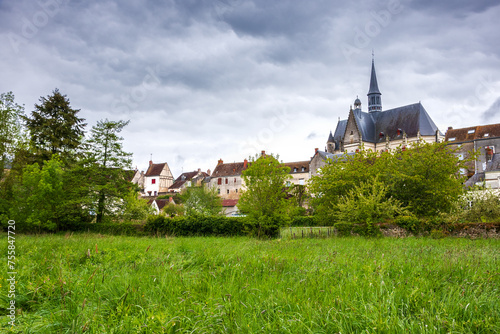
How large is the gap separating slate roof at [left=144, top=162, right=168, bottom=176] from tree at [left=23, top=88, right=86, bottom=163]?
50142mm

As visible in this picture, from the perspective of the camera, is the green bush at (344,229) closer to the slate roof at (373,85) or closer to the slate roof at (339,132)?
the slate roof at (339,132)

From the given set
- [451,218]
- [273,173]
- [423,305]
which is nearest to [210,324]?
[423,305]

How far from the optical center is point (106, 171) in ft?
87.1

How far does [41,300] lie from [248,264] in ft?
9.79

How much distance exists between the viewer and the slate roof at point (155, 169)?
82219 millimetres

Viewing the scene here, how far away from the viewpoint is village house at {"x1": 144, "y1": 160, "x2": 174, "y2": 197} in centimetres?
8144

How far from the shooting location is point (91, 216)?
27375 mm

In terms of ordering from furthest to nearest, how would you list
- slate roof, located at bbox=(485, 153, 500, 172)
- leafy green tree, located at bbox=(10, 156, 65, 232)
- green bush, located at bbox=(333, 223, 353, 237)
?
slate roof, located at bbox=(485, 153, 500, 172)
leafy green tree, located at bbox=(10, 156, 65, 232)
green bush, located at bbox=(333, 223, 353, 237)

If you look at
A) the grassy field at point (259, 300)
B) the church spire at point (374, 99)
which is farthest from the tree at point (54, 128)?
the church spire at point (374, 99)

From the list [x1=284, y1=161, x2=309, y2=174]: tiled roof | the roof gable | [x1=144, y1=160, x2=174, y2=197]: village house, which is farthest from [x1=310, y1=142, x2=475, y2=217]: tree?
the roof gable

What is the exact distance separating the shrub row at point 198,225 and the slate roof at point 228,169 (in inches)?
1964

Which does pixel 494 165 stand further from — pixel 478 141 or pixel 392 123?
pixel 392 123

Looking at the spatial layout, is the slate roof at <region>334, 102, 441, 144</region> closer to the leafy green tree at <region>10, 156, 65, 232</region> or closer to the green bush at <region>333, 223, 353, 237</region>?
the green bush at <region>333, 223, 353, 237</region>

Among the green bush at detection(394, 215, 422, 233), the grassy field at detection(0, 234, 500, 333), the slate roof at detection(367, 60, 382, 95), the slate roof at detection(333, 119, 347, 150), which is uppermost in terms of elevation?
the slate roof at detection(367, 60, 382, 95)
